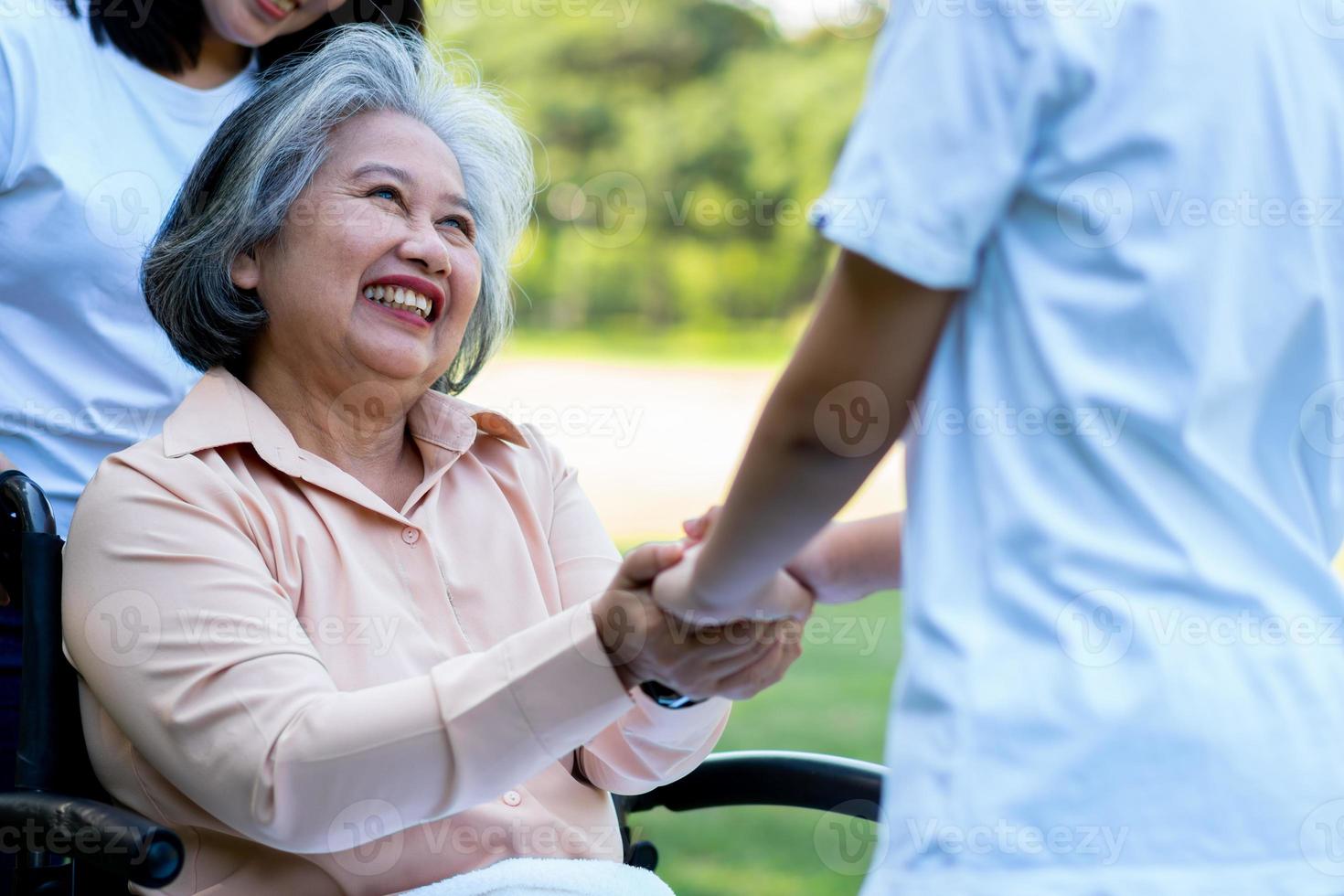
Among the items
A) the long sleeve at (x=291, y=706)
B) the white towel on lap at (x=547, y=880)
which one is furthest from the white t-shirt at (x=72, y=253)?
the white towel on lap at (x=547, y=880)

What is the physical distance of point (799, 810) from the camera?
15.8ft

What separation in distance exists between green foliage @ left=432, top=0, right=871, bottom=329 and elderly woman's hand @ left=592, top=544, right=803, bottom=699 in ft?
58.2

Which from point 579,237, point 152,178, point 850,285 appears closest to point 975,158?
point 850,285

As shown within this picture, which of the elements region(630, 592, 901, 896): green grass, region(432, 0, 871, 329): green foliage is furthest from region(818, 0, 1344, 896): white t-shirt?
region(432, 0, 871, 329): green foliage

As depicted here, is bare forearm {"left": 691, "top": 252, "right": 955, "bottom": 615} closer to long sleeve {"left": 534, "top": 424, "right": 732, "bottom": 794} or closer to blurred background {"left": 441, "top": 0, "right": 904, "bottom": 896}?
long sleeve {"left": 534, "top": 424, "right": 732, "bottom": 794}

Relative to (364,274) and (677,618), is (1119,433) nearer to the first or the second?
(677,618)

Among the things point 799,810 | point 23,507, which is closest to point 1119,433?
point 23,507

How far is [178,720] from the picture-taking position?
1.52 metres

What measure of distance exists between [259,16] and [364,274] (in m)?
0.64

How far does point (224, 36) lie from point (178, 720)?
1.28 m

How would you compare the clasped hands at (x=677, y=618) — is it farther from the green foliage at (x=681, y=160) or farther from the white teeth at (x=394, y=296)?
the green foliage at (x=681, y=160)

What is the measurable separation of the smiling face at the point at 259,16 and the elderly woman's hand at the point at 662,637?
50.0 inches

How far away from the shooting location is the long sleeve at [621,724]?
1.86 m

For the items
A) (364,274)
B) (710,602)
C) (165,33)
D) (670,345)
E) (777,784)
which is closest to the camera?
(710,602)
